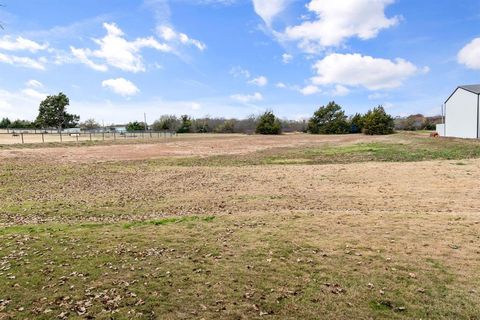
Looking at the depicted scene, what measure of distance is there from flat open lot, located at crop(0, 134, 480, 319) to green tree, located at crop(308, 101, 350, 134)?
69391mm

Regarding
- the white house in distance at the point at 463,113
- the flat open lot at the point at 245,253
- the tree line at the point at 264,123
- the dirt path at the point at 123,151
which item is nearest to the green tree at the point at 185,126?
the tree line at the point at 264,123

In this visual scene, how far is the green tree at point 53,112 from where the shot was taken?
88.6m

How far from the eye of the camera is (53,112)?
89.6m

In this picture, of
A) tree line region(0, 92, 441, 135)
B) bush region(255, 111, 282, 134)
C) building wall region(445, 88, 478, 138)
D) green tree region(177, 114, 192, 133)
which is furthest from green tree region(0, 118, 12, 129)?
building wall region(445, 88, 478, 138)

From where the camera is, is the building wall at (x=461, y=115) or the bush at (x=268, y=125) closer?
the building wall at (x=461, y=115)

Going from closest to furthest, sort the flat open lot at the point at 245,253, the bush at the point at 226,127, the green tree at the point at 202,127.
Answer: the flat open lot at the point at 245,253 < the bush at the point at 226,127 < the green tree at the point at 202,127

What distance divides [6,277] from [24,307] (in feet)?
3.81

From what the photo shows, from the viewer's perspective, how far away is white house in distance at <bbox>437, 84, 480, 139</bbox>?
37.1 metres

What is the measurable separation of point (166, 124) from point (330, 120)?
45076 millimetres

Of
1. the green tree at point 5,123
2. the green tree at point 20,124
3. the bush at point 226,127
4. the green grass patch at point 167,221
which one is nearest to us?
the green grass patch at point 167,221

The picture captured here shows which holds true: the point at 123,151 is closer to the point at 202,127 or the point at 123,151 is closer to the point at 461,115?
the point at 461,115

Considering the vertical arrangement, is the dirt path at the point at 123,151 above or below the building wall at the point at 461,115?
below

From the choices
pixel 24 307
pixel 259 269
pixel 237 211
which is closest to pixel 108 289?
pixel 24 307

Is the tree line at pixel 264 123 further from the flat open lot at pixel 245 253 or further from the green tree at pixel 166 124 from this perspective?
the flat open lot at pixel 245 253
